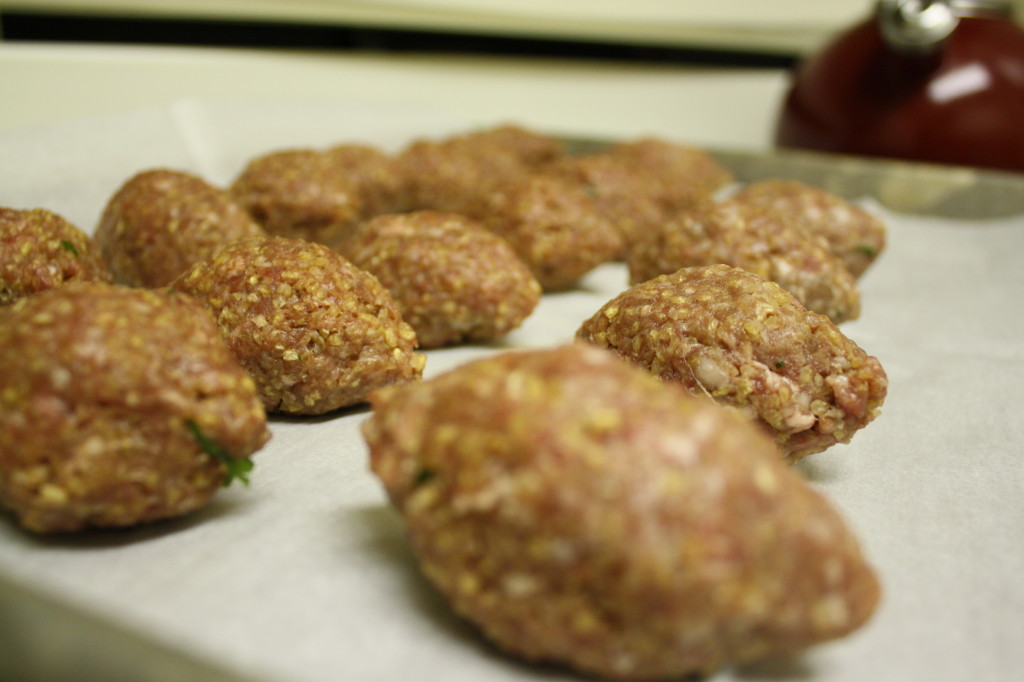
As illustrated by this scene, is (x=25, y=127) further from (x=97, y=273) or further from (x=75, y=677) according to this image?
(x=75, y=677)

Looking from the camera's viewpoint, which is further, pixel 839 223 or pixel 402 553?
pixel 839 223

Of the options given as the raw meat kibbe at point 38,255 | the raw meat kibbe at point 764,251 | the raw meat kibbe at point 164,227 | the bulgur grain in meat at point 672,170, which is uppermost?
the raw meat kibbe at point 38,255

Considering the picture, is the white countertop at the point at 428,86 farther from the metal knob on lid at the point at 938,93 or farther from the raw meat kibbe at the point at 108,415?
the raw meat kibbe at the point at 108,415

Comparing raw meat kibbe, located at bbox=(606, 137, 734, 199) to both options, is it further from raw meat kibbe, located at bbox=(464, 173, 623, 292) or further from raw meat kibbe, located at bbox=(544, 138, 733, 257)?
raw meat kibbe, located at bbox=(464, 173, 623, 292)

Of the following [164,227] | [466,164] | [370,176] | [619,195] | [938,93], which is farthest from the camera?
[938,93]

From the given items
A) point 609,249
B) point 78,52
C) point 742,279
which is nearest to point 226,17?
point 78,52

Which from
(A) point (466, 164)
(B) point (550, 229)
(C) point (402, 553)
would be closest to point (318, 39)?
(A) point (466, 164)

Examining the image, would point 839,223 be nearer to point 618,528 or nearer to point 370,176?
point 370,176

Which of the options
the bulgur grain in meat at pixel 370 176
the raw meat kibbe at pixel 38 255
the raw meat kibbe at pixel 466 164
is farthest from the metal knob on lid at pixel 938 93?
the raw meat kibbe at pixel 38 255
